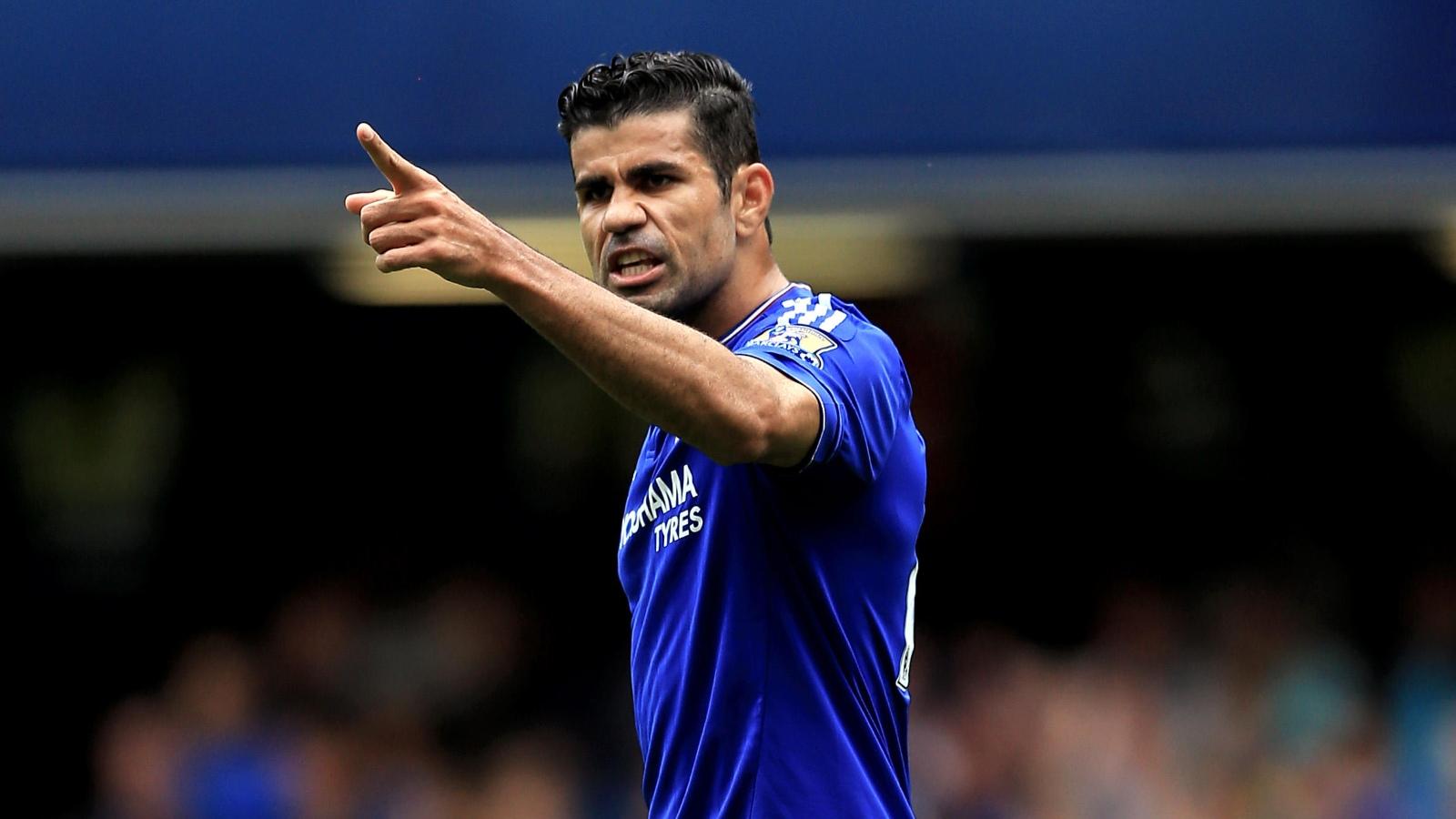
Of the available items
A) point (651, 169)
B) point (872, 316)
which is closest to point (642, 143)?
point (651, 169)

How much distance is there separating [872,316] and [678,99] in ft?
9.73

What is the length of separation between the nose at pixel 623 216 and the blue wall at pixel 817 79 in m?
2.47

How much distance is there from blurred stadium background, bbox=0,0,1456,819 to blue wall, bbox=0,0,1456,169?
1 centimetres

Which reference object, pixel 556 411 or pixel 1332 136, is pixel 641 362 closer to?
pixel 1332 136

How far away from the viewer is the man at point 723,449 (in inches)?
80.7

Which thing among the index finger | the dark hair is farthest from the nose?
the index finger

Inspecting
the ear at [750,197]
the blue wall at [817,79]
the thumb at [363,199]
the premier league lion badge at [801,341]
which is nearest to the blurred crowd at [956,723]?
the blue wall at [817,79]

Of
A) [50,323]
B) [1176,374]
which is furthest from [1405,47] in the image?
[50,323]

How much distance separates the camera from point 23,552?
663 centimetres

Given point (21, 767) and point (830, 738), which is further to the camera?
point (21, 767)

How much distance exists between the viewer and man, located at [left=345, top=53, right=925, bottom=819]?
6.73 ft

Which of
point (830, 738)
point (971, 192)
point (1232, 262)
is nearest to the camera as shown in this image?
point (830, 738)

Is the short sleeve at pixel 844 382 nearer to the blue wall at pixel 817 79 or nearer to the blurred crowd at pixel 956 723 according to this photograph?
the blue wall at pixel 817 79

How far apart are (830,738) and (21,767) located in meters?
4.94
